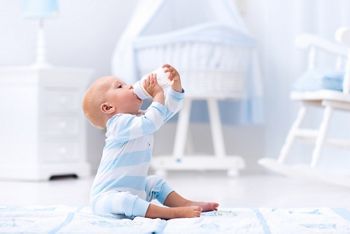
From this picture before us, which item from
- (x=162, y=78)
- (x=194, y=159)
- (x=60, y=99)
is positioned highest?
(x=162, y=78)

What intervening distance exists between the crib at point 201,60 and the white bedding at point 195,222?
1.70 meters

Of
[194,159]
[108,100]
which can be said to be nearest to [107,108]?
[108,100]

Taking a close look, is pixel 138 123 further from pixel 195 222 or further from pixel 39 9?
pixel 39 9

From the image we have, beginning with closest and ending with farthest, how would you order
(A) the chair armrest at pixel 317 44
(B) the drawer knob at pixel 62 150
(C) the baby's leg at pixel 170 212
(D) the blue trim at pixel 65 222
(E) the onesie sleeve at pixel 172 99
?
(D) the blue trim at pixel 65 222 → (C) the baby's leg at pixel 170 212 → (E) the onesie sleeve at pixel 172 99 → (A) the chair armrest at pixel 317 44 → (B) the drawer knob at pixel 62 150

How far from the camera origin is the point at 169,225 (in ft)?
5.46

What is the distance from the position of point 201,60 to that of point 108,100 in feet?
5.59

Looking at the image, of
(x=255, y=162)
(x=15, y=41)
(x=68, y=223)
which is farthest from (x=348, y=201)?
(x=15, y=41)

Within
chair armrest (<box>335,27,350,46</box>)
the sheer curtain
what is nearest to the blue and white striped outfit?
chair armrest (<box>335,27,350,46</box>)

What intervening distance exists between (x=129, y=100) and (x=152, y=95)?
0.19 feet

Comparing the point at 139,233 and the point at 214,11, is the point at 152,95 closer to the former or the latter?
the point at 139,233

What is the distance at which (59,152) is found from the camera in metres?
3.66

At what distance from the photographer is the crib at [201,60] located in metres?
3.56

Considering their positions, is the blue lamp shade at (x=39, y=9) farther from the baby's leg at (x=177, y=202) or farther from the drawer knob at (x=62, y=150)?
the baby's leg at (x=177, y=202)

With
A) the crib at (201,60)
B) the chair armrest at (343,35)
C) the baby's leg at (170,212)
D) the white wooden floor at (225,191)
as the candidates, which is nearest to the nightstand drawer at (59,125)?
the white wooden floor at (225,191)
